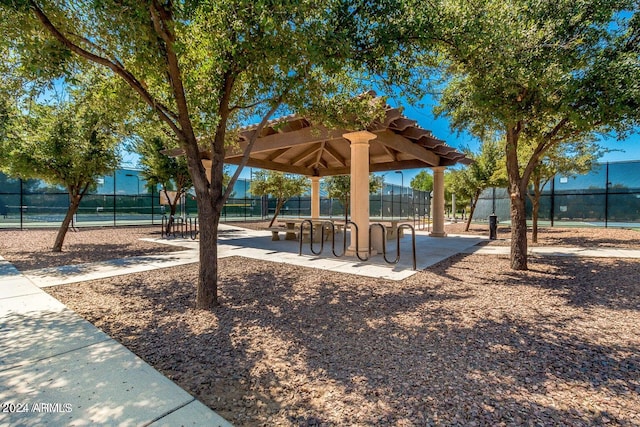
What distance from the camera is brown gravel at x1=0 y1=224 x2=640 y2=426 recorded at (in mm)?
2098

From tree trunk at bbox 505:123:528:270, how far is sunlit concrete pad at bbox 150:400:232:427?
6561 millimetres

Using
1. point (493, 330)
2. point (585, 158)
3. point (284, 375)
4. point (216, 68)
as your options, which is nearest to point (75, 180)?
point (216, 68)

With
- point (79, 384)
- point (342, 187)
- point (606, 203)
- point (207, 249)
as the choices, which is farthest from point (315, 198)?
point (606, 203)

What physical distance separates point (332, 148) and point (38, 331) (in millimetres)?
10314

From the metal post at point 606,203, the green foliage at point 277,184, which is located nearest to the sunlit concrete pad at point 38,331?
the green foliage at point 277,184

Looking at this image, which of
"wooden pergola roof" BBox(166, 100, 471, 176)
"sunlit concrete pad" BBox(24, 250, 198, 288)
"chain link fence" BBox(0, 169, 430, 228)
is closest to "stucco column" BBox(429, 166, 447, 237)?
"wooden pergola roof" BBox(166, 100, 471, 176)

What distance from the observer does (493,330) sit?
11.1ft

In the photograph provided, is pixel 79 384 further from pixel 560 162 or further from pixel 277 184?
pixel 277 184

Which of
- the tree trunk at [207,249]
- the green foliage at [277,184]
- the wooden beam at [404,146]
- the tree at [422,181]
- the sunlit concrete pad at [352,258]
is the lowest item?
the sunlit concrete pad at [352,258]

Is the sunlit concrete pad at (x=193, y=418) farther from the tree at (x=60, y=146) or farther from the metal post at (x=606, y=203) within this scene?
the metal post at (x=606, y=203)

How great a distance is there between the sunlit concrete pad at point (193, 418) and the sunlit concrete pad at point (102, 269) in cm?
474

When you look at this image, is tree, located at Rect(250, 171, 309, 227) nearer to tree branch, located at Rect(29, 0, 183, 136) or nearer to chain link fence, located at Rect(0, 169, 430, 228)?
chain link fence, located at Rect(0, 169, 430, 228)

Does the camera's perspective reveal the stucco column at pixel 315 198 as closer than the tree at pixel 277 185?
Yes

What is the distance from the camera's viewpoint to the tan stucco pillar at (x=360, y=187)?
770cm
